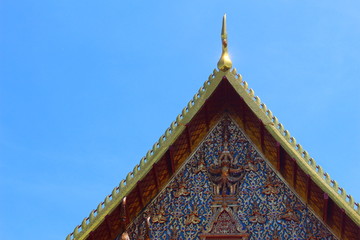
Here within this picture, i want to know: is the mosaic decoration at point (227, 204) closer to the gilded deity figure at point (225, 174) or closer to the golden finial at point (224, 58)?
the gilded deity figure at point (225, 174)

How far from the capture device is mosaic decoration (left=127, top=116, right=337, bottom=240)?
398 inches

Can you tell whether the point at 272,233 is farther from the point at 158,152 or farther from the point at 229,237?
the point at 158,152

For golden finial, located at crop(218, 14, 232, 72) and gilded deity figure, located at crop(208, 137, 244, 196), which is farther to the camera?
golden finial, located at crop(218, 14, 232, 72)

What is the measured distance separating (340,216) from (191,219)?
159 centimetres

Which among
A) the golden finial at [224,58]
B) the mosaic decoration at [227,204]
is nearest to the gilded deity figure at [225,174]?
the mosaic decoration at [227,204]

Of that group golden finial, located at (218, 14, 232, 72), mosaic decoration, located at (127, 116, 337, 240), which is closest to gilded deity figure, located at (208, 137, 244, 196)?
mosaic decoration, located at (127, 116, 337, 240)

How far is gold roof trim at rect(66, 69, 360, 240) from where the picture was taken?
9.96 metres

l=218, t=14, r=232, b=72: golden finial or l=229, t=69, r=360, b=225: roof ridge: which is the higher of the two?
l=218, t=14, r=232, b=72: golden finial

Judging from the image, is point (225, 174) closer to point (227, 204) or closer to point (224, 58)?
point (227, 204)

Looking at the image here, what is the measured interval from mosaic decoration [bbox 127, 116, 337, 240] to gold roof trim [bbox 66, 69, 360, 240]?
1.19 ft

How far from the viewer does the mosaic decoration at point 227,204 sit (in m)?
10.1

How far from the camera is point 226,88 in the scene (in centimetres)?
1092

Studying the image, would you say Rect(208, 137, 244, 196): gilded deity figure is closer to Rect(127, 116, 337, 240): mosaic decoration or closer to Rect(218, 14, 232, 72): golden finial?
Rect(127, 116, 337, 240): mosaic decoration

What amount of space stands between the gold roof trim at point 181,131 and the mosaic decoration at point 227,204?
14.3 inches
